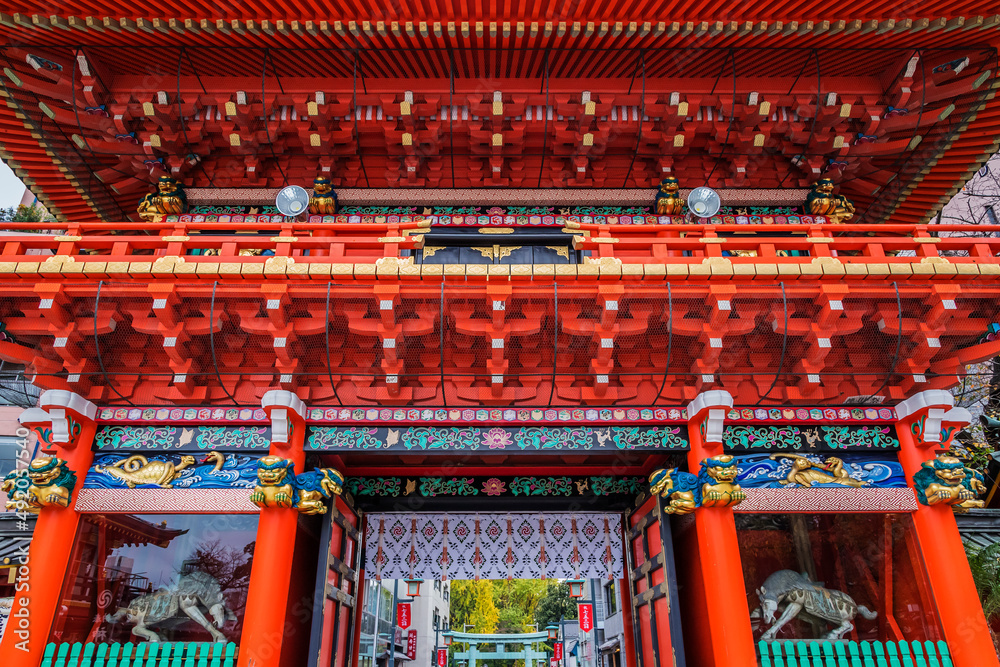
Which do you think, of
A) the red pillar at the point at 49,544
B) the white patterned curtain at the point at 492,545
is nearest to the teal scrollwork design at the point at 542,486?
the white patterned curtain at the point at 492,545

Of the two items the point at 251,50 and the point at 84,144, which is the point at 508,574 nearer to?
the point at 251,50

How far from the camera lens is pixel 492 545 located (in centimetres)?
902

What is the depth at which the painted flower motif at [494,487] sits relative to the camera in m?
8.55

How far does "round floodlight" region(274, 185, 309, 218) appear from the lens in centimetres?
851

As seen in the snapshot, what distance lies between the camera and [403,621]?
19.5 metres

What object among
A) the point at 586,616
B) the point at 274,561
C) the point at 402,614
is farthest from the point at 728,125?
the point at 402,614

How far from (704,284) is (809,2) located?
3651 mm

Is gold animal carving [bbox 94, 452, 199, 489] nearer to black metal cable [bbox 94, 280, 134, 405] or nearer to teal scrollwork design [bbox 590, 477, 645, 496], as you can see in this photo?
black metal cable [bbox 94, 280, 134, 405]

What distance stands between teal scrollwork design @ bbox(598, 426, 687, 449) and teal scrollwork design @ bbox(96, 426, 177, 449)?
16.4 feet

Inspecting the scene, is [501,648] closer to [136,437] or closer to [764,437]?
[764,437]

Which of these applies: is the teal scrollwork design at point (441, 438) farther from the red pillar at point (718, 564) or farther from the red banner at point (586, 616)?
the red banner at point (586, 616)

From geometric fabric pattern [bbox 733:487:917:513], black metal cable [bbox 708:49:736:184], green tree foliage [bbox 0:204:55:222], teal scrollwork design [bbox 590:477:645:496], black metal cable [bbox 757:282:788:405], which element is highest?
green tree foliage [bbox 0:204:55:222]

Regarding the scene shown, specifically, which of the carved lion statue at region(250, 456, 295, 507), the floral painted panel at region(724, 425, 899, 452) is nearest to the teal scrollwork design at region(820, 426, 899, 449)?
the floral painted panel at region(724, 425, 899, 452)

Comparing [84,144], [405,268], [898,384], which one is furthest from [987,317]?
[84,144]
